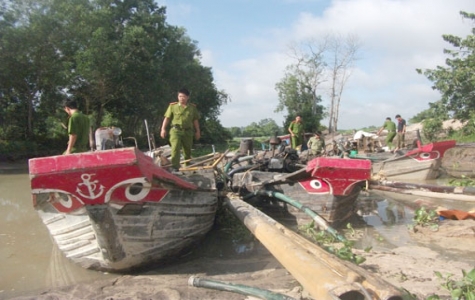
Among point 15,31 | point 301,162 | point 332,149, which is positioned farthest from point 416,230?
point 15,31

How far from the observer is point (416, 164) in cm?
1161

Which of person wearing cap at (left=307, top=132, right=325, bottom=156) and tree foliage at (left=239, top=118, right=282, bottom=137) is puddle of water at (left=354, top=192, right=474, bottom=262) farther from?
tree foliage at (left=239, top=118, right=282, bottom=137)

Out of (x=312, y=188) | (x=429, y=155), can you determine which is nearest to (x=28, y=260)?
(x=312, y=188)

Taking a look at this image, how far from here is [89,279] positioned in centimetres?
455

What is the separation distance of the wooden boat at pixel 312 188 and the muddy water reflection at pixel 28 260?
278 cm

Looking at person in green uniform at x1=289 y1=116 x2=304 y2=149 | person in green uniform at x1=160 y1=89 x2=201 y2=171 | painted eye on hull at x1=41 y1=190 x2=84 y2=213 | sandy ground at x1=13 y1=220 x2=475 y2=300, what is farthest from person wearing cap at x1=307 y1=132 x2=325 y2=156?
painted eye on hull at x1=41 y1=190 x2=84 y2=213

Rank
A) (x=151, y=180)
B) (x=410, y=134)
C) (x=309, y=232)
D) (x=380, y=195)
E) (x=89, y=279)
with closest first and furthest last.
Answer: (x=151, y=180) → (x=89, y=279) → (x=309, y=232) → (x=380, y=195) → (x=410, y=134)

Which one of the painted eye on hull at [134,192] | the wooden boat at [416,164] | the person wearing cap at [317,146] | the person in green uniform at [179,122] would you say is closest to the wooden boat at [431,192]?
the person wearing cap at [317,146]

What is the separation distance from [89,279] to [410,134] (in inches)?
565

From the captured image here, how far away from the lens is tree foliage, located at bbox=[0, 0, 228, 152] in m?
18.4

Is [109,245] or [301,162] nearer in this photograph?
[109,245]

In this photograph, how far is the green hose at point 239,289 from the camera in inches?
107

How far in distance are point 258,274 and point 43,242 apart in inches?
155

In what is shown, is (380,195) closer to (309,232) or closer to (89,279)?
(309,232)
